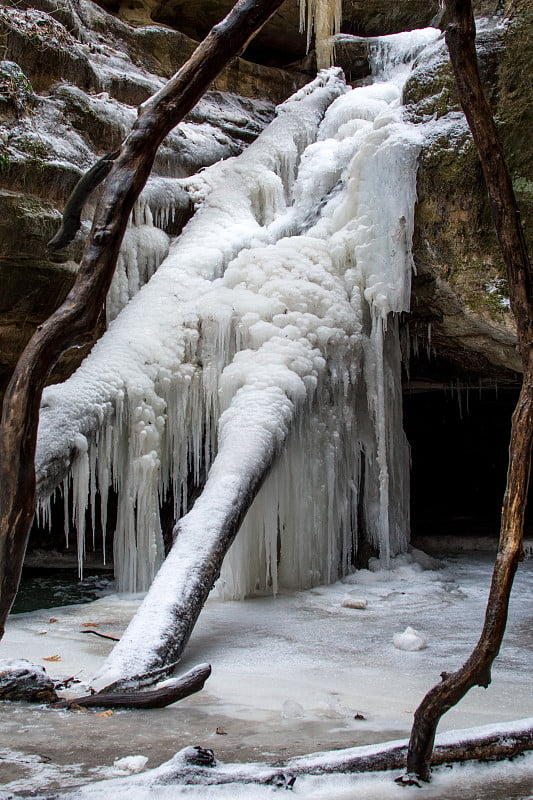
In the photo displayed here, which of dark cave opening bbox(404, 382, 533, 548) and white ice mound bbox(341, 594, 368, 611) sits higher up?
dark cave opening bbox(404, 382, 533, 548)

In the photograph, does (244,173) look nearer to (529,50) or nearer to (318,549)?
(529,50)

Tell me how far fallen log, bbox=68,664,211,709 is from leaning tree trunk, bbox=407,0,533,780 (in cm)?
123

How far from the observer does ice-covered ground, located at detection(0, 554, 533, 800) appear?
85.2 inches

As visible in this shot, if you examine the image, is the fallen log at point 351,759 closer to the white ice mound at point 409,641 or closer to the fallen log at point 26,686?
the fallen log at point 26,686

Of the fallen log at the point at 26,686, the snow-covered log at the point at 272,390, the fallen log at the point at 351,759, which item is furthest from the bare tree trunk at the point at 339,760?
the snow-covered log at the point at 272,390

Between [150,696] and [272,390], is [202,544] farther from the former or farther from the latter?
[272,390]

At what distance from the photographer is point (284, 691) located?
325cm

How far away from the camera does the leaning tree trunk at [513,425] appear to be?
2121 mm

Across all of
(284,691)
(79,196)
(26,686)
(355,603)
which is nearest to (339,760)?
(284,691)

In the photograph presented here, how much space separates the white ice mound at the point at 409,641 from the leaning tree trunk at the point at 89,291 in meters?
2.71

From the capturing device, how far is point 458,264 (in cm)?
613

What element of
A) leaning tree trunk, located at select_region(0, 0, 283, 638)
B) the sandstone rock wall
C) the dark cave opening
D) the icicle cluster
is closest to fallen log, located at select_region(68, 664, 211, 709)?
leaning tree trunk, located at select_region(0, 0, 283, 638)

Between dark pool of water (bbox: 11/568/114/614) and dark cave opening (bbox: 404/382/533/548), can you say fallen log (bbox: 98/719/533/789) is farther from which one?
dark cave opening (bbox: 404/382/533/548)

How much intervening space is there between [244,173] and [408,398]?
14.4 ft
